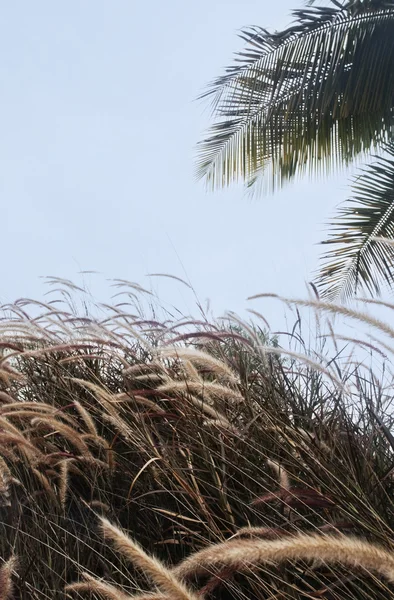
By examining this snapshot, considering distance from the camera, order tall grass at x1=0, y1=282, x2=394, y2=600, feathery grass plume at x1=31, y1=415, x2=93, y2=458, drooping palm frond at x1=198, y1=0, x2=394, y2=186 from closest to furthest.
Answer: tall grass at x1=0, y1=282, x2=394, y2=600 → feathery grass plume at x1=31, y1=415, x2=93, y2=458 → drooping palm frond at x1=198, y1=0, x2=394, y2=186

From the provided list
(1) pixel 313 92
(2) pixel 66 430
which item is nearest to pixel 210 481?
(2) pixel 66 430

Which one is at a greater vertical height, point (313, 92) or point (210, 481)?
point (313, 92)

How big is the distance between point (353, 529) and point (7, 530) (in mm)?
1278

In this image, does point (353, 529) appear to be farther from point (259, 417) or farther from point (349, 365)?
point (349, 365)

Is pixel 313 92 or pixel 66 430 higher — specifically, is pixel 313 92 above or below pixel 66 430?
above

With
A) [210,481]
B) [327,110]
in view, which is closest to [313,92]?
[327,110]

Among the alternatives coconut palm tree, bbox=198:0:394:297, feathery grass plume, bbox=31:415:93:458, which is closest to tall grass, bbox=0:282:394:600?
feathery grass plume, bbox=31:415:93:458

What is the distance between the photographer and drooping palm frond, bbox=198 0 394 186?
10.0 metres

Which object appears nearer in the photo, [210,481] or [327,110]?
[210,481]

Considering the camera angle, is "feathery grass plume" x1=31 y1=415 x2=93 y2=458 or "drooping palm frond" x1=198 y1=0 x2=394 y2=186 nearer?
"feathery grass plume" x1=31 y1=415 x2=93 y2=458

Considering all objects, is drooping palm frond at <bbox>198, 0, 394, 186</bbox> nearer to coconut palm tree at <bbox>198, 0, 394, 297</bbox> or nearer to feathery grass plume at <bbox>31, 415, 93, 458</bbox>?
coconut palm tree at <bbox>198, 0, 394, 297</bbox>

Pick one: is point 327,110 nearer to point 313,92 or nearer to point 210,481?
point 313,92

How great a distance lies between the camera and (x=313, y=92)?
33.7 ft

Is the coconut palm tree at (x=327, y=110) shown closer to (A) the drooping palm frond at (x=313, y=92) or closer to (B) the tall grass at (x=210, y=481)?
(A) the drooping palm frond at (x=313, y=92)
